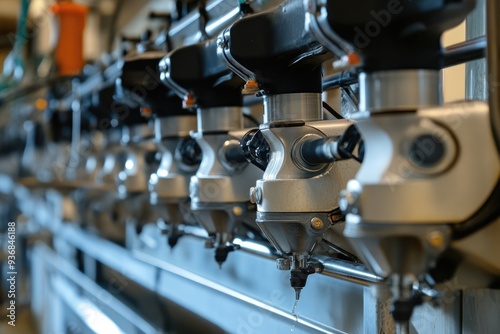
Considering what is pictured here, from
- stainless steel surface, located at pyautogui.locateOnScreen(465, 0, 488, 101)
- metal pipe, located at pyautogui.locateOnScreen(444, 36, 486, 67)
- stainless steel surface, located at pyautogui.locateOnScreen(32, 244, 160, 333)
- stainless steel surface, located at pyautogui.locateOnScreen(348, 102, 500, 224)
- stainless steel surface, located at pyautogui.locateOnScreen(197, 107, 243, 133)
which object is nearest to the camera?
stainless steel surface, located at pyautogui.locateOnScreen(348, 102, 500, 224)

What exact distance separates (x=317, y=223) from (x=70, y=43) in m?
1.79

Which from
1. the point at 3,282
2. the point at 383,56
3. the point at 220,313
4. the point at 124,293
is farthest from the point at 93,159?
the point at 3,282

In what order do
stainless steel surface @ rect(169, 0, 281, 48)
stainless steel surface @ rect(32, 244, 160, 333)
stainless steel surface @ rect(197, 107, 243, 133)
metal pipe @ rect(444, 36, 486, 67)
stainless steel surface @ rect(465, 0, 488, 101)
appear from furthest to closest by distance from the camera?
stainless steel surface @ rect(32, 244, 160, 333)
stainless steel surface @ rect(169, 0, 281, 48)
stainless steel surface @ rect(197, 107, 243, 133)
stainless steel surface @ rect(465, 0, 488, 101)
metal pipe @ rect(444, 36, 486, 67)

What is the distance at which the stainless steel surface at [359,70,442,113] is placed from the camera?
1.67 feet

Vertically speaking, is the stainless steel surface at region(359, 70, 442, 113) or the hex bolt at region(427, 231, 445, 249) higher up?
the stainless steel surface at region(359, 70, 442, 113)

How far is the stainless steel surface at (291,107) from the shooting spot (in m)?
0.71

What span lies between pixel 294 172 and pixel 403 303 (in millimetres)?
212

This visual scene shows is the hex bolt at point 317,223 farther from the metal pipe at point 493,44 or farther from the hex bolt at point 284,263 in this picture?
the metal pipe at point 493,44

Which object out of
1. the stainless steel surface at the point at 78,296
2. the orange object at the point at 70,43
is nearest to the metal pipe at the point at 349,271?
the stainless steel surface at the point at 78,296

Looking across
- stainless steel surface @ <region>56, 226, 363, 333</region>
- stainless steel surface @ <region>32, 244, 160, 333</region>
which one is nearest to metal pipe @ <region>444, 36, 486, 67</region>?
stainless steel surface @ <region>56, 226, 363, 333</region>

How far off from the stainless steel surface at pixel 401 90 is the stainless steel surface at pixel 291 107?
0.19 metres

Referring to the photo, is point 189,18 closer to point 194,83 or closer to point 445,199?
point 194,83

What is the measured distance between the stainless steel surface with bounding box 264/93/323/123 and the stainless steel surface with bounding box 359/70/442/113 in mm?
193

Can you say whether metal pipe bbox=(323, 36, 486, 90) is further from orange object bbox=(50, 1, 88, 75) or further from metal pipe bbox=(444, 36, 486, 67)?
orange object bbox=(50, 1, 88, 75)
